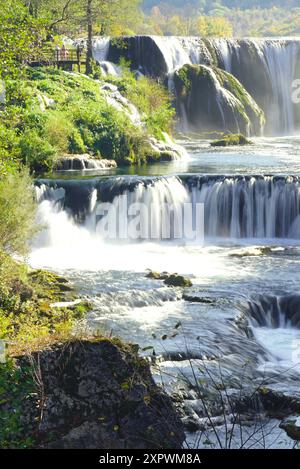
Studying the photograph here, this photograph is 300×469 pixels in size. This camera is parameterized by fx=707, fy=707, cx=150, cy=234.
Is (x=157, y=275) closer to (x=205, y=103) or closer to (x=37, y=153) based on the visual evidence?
(x=37, y=153)

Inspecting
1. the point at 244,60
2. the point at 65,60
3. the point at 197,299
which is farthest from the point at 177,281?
the point at 244,60

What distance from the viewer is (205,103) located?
46.6 meters

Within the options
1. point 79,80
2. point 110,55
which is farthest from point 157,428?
point 110,55

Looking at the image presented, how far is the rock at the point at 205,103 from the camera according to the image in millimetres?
46469

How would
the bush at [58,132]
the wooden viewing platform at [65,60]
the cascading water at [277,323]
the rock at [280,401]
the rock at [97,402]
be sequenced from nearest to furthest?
the rock at [97,402] < the rock at [280,401] < the cascading water at [277,323] < the bush at [58,132] < the wooden viewing platform at [65,60]

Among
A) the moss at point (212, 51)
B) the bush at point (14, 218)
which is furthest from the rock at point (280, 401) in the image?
the moss at point (212, 51)

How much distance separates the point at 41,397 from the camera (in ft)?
27.6

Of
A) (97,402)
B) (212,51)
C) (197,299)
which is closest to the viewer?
(97,402)

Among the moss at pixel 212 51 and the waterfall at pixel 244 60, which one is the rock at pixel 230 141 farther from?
the moss at pixel 212 51

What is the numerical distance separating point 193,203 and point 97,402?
16.4 m

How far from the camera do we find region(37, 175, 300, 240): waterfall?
77.8 feet

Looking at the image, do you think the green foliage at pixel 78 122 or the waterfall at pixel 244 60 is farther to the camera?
the waterfall at pixel 244 60

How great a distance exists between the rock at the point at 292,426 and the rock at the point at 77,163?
779 inches
